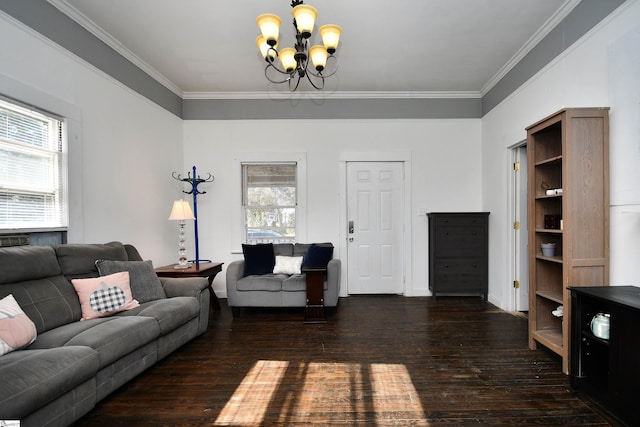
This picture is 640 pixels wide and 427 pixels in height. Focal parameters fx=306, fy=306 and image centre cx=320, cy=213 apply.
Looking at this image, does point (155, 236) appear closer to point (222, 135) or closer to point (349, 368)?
point (222, 135)

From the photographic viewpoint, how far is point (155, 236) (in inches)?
158

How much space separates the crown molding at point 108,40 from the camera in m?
2.73

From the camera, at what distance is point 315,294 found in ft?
12.0

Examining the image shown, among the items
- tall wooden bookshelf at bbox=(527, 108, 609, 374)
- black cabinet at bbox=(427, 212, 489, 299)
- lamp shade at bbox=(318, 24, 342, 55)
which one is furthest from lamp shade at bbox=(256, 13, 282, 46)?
black cabinet at bbox=(427, 212, 489, 299)

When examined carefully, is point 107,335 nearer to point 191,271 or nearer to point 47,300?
point 47,300

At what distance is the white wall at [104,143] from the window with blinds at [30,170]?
0.34 feet

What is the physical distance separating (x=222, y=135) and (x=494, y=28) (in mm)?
3713

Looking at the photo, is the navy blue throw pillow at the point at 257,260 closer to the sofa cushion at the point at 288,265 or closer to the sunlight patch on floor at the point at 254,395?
the sofa cushion at the point at 288,265

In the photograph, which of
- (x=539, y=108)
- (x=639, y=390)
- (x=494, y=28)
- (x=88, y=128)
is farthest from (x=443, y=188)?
(x=88, y=128)

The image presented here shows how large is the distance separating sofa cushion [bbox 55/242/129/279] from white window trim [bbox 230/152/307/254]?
190 cm

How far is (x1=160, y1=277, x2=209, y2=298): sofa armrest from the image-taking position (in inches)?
120

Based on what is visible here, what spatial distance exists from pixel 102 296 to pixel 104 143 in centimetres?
165

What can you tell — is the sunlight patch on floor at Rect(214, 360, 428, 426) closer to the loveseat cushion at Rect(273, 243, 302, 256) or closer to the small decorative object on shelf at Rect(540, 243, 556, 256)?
the small decorative object on shelf at Rect(540, 243, 556, 256)

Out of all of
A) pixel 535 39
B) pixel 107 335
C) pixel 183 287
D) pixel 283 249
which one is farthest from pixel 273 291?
→ pixel 535 39
